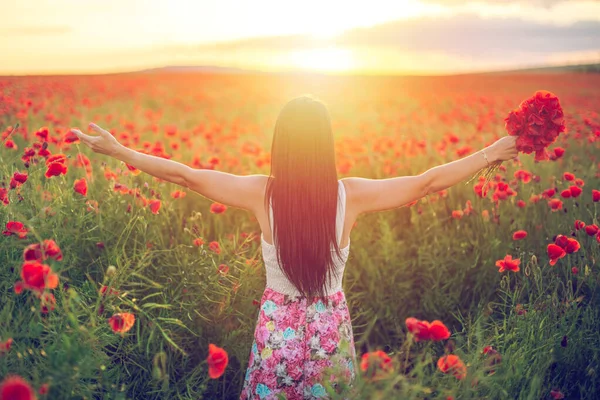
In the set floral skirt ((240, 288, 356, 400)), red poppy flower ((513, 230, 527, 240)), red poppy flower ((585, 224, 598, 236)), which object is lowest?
floral skirt ((240, 288, 356, 400))

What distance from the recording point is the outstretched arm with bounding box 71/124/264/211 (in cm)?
222

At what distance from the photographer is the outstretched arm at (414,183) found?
2.27 m

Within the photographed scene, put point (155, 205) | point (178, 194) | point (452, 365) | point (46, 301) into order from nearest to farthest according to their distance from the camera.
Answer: point (452, 365) → point (46, 301) → point (155, 205) → point (178, 194)

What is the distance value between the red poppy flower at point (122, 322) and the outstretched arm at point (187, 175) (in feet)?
2.23

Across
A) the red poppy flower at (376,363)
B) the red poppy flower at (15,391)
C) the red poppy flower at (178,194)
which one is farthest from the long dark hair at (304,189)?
the red poppy flower at (15,391)

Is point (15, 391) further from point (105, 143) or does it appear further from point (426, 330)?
point (105, 143)

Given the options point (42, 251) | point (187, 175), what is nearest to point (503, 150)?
point (187, 175)

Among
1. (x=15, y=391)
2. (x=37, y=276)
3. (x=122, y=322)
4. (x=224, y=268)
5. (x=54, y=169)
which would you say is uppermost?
(x=54, y=169)

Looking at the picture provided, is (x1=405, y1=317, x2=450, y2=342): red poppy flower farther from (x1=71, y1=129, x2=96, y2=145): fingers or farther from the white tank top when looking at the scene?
(x1=71, y1=129, x2=96, y2=145): fingers

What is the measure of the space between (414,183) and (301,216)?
52 cm

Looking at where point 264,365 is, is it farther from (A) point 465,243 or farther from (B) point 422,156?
(B) point 422,156

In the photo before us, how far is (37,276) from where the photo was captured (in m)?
1.51

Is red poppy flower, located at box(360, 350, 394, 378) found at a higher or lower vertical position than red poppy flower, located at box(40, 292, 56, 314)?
lower

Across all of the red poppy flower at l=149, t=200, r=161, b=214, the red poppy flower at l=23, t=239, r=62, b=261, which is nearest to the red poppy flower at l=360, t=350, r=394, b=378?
the red poppy flower at l=23, t=239, r=62, b=261
